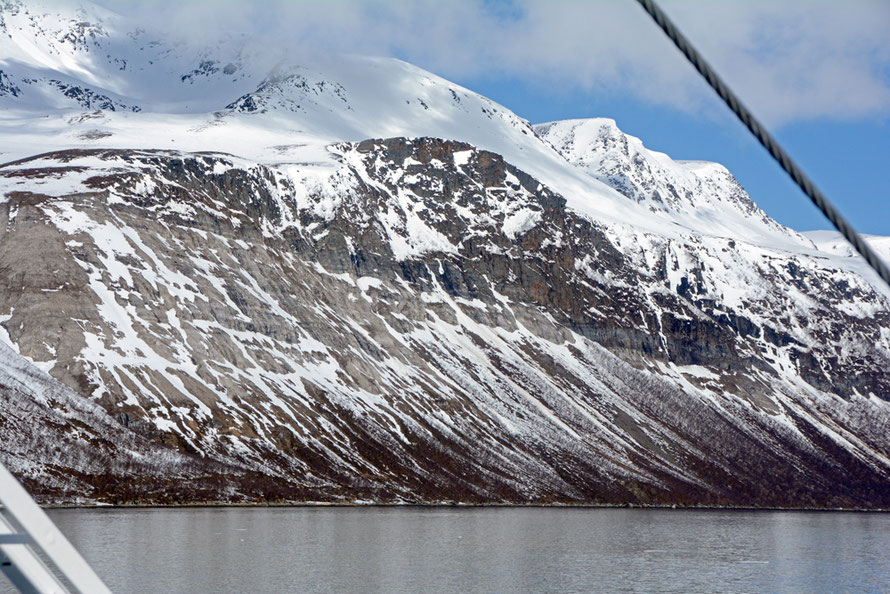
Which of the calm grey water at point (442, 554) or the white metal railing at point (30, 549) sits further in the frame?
the calm grey water at point (442, 554)

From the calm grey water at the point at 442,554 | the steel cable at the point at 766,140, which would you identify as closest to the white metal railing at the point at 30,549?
the steel cable at the point at 766,140

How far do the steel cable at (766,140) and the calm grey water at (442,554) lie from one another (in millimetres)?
58403

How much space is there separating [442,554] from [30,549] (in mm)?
85274

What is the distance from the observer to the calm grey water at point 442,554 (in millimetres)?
69875

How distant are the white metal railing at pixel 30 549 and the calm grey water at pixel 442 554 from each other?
5691 centimetres

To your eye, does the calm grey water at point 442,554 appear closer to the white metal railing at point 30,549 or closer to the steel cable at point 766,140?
the white metal railing at point 30,549

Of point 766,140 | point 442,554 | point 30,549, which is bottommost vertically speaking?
point 442,554

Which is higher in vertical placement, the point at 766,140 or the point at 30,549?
the point at 766,140

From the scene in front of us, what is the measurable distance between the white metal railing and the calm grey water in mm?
56907

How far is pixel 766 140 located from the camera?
24.1 feet

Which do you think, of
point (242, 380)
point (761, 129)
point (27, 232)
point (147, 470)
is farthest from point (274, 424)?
point (761, 129)

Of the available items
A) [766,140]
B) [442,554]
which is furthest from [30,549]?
[442,554]

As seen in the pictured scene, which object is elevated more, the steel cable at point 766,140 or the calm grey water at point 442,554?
the steel cable at point 766,140

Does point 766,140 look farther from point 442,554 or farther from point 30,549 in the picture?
point 442,554
